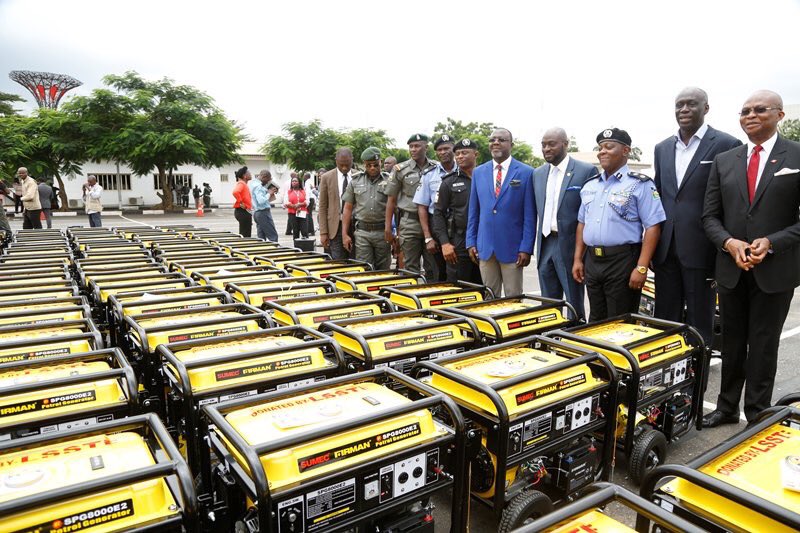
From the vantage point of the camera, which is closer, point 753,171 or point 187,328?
point 187,328

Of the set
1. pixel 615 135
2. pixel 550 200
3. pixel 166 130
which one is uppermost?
pixel 166 130

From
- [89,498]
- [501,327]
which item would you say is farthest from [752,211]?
[89,498]

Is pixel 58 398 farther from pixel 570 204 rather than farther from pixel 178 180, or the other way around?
pixel 178 180

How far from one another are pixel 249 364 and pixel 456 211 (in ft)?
12.4

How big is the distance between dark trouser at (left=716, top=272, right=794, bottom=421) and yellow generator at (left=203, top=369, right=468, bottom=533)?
2.69 meters

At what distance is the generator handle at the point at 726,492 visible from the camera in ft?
5.09

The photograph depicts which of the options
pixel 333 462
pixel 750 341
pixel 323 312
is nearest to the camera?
pixel 333 462

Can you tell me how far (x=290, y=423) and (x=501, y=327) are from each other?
2.07 m

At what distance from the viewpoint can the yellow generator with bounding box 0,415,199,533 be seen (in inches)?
65.4

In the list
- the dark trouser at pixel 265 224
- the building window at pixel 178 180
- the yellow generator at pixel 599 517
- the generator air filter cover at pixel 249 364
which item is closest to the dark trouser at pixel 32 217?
the dark trouser at pixel 265 224

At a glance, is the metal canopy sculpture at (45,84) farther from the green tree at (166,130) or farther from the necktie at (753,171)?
the necktie at (753,171)

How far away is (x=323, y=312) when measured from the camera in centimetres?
431

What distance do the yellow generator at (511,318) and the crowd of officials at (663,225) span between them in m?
0.55

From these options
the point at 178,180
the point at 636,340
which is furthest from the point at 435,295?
the point at 178,180
